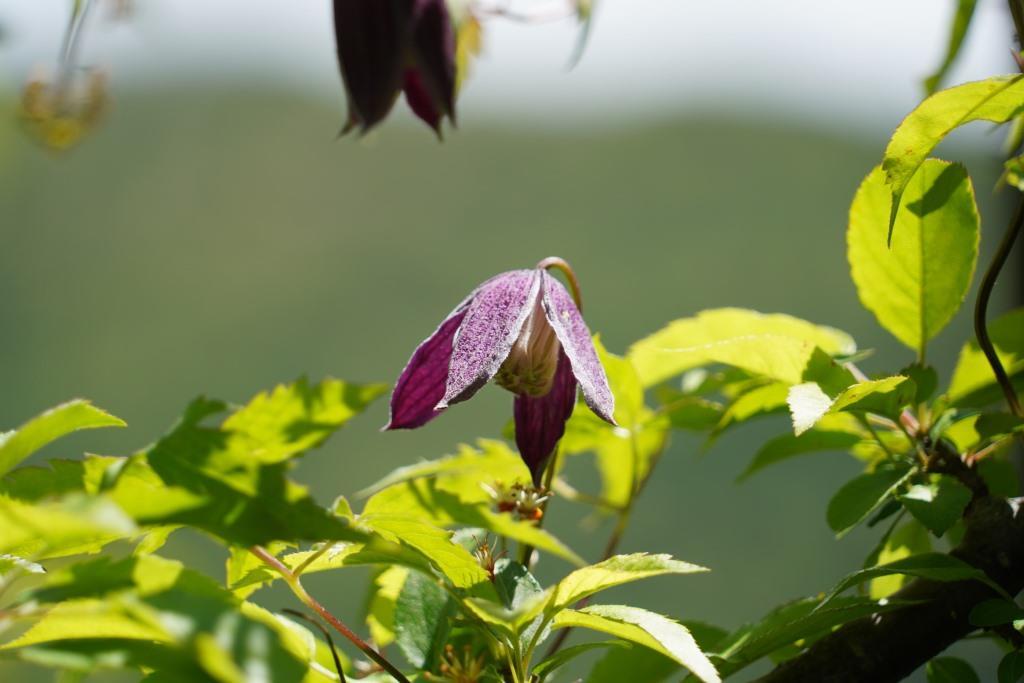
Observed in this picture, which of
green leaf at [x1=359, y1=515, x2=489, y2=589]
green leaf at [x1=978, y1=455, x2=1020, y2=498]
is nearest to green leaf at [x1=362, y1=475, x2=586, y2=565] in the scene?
green leaf at [x1=359, y1=515, x2=489, y2=589]

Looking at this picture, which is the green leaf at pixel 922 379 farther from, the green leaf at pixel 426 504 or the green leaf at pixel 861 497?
the green leaf at pixel 426 504

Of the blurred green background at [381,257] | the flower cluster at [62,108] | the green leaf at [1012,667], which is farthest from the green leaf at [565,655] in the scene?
the blurred green background at [381,257]

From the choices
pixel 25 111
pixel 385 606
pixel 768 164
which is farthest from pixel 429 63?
pixel 768 164

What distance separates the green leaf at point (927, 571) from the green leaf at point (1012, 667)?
0.07ft

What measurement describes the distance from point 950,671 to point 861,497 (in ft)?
0.22

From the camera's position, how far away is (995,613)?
292 mm

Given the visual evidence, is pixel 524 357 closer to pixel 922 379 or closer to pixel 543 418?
pixel 543 418

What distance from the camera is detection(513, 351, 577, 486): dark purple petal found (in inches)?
12.6

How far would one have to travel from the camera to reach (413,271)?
4.53m

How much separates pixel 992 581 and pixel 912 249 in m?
0.12

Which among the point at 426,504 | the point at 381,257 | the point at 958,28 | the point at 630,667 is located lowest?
the point at 381,257

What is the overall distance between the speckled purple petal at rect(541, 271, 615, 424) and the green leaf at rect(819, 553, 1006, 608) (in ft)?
0.26

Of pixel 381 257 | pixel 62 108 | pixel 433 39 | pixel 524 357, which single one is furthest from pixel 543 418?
pixel 381 257

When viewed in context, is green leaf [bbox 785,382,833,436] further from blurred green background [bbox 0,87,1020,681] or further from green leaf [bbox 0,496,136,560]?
blurred green background [bbox 0,87,1020,681]
